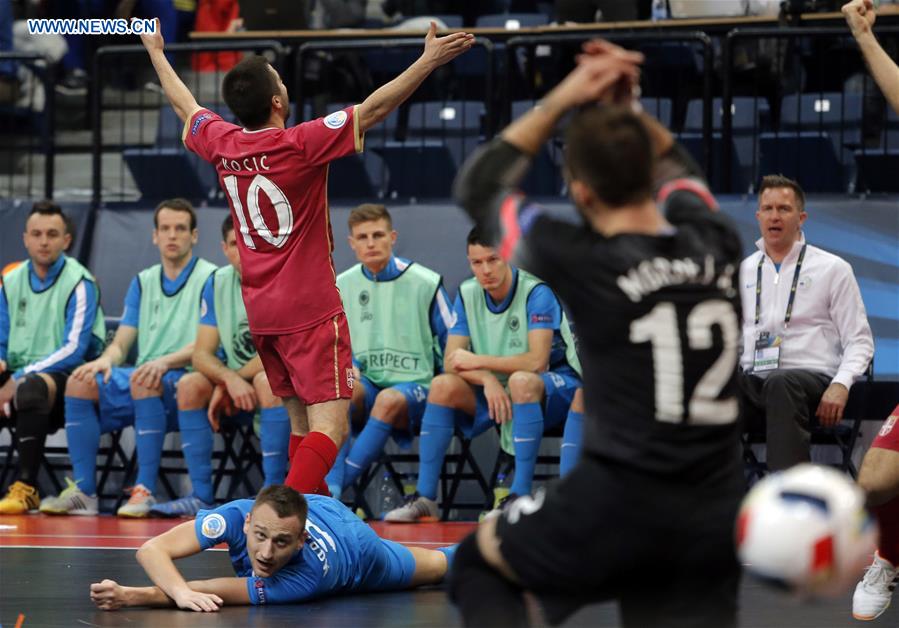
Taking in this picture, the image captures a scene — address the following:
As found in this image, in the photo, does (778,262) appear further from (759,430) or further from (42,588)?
(42,588)

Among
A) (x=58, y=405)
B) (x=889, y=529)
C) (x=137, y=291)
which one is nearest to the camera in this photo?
(x=889, y=529)

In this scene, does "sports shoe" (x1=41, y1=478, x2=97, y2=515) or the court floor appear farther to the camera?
"sports shoe" (x1=41, y1=478, x2=97, y2=515)

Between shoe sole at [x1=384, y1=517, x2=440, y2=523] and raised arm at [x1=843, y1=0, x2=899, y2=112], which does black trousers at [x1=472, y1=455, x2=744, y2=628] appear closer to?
raised arm at [x1=843, y1=0, x2=899, y2=112]

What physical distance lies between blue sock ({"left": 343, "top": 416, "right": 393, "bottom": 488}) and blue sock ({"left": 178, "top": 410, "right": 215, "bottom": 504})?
903 mm

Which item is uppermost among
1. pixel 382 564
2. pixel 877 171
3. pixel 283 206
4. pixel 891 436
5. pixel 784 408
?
pixel 877 171

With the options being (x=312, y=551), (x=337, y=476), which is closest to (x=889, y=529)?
(x=312, y=551)

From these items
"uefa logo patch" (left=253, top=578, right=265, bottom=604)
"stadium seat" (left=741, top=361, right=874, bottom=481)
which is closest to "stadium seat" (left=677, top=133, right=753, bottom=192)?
"stadium seat" (left=741, top=361, right=874, bottom=481)

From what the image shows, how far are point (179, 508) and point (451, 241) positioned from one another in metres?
2.65

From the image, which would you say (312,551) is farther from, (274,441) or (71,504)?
(71,504)

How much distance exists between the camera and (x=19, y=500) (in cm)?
879

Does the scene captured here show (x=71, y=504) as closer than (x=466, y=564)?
No

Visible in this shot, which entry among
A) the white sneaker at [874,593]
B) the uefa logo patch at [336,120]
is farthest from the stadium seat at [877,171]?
the uefa logo patch at [336,120]

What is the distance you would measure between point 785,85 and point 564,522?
785 cm

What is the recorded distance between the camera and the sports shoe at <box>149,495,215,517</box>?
8555 millimetres
